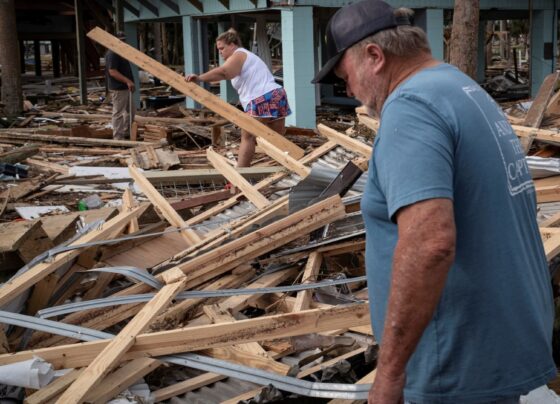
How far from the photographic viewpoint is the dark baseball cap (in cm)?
238

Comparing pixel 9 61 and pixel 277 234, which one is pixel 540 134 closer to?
pixel 277 234

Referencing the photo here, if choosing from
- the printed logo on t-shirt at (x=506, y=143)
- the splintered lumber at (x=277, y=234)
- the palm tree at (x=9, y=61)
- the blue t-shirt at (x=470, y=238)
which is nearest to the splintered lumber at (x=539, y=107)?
the splintered lumber at (x=277, y=234)

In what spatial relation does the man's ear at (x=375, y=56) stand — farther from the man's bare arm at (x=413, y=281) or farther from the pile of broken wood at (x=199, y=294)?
the pile of broken wood at (x=199, y=294)

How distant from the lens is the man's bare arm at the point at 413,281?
2.09 metres

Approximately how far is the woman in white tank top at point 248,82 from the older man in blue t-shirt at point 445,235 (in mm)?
7156

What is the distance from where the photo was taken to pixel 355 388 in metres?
3.73

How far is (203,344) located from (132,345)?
1.19 feet

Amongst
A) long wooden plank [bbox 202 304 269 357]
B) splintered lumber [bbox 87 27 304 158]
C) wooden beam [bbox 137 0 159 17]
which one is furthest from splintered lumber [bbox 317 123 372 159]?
wooden beam [bbox 137 0 159 17]

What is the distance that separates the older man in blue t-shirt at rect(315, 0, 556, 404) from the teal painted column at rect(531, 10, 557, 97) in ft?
63.4

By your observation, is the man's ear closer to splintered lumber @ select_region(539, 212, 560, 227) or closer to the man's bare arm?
the man's bare arm

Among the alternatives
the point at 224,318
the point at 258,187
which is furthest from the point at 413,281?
the point at 258,187

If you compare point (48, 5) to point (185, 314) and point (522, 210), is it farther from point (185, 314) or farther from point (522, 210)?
point (522, 210)

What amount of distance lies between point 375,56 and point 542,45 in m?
19.5

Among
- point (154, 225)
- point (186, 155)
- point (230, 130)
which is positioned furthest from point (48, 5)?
point (154, 225)
